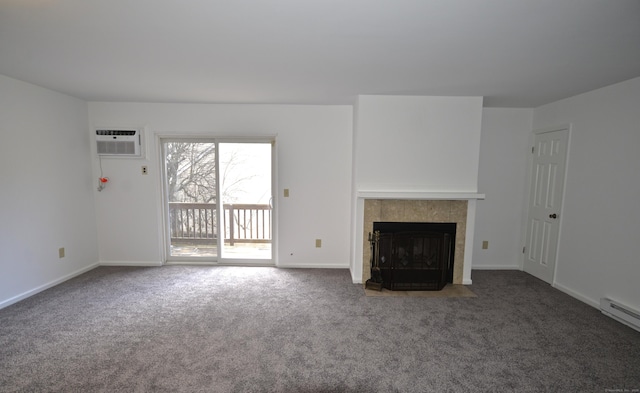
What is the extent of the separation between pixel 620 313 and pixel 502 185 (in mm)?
1870

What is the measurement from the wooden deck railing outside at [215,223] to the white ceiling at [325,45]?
1708 millimetres

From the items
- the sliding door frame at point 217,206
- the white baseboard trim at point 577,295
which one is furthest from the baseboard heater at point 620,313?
the sliding door frame at point 217,206

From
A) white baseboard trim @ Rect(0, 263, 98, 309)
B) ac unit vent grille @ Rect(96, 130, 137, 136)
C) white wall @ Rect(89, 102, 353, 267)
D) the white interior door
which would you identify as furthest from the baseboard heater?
white baseboard trim @ Rect(0, 263, 98, 309)

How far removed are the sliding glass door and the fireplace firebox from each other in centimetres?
166

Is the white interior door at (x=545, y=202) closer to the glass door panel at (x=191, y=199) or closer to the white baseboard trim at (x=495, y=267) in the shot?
the white baseboard trim at (x=495, y=267)

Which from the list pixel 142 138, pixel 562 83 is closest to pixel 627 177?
pixel 562 83

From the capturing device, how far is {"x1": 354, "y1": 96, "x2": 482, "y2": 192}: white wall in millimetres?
3369

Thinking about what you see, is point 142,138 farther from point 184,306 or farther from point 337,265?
point 337,265

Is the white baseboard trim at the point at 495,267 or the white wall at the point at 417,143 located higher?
the white wall at the point at 417,143

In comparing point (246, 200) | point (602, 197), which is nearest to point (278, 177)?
point (246, 200)

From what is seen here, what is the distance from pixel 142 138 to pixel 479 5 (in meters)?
4.12

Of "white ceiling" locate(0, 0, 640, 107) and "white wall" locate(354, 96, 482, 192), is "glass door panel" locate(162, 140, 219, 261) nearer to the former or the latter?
"white ceiling" locate(0, 0, 640, 107)

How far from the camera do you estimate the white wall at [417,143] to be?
337 cm

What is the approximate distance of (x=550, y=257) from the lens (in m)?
3.57
